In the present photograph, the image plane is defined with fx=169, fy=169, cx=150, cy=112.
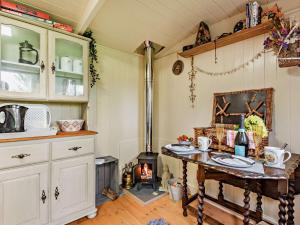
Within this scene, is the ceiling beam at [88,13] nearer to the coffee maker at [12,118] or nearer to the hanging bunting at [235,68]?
the coffee maker at [12,118]

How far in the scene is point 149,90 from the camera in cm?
268

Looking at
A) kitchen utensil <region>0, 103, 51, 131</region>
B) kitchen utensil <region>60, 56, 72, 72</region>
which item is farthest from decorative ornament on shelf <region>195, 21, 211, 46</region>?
kitchen utensil <region>0, 103, 51, 131</region>

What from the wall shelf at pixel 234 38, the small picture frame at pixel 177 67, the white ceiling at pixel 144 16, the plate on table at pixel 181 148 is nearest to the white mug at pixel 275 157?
the plate on table at pixel 181 148

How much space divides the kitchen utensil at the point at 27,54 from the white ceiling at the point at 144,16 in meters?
0.45

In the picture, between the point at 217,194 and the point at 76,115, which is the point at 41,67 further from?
the point at 217,194

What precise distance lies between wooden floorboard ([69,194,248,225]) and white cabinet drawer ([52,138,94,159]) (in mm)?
742

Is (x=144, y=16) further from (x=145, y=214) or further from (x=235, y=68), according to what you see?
(x=145, y=214)

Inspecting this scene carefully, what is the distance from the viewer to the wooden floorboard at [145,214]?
70.7 inches

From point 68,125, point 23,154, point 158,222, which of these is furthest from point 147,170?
point 23,154

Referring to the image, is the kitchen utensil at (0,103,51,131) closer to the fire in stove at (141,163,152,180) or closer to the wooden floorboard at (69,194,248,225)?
the wooden floorboard at (69,194,248,225)

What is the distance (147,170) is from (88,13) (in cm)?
211

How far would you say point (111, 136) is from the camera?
259cm

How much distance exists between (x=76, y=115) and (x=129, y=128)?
2.90 feet

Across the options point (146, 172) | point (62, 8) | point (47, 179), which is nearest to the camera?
point (47, 179)
